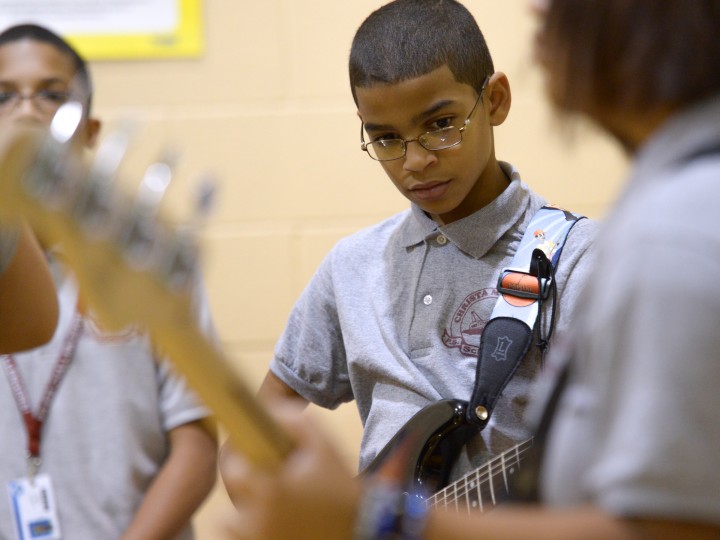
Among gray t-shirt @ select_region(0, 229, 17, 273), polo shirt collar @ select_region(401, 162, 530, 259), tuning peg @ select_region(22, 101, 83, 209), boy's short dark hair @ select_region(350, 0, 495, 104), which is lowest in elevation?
polo shirt collar @ select_region(401, 162, 530, 259)

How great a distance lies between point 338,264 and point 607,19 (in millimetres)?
992

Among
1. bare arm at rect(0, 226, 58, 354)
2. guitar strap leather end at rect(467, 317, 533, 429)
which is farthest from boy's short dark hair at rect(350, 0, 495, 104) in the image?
bare arm at rect(0, 226, 58, 354)

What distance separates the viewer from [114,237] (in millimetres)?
586

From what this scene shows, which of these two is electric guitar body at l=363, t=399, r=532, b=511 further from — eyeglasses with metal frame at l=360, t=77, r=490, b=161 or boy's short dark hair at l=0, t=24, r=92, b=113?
boy's short dark hair at l=0, t=24, r=92, b=113

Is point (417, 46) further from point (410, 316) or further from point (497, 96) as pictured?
point (410, 316)

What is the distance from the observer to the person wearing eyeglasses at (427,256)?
1.41m

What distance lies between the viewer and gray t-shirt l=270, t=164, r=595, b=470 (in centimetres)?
140

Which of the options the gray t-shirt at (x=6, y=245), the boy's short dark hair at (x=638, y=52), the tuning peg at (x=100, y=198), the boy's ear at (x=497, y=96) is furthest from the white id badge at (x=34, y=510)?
the boy's short dark hair at (x=638, y=52)

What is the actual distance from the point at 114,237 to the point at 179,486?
974 millimetres

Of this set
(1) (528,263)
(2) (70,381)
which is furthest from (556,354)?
(2) (70,381)

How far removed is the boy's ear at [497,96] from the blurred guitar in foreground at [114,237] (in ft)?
3.26

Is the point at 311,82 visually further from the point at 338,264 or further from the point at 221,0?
the point at 338,264

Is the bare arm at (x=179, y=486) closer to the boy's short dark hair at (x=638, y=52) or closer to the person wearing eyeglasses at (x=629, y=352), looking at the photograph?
the person wearing eyeglasses at (x=629, y=352)

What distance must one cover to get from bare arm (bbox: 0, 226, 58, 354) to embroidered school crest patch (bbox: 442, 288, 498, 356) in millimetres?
591
